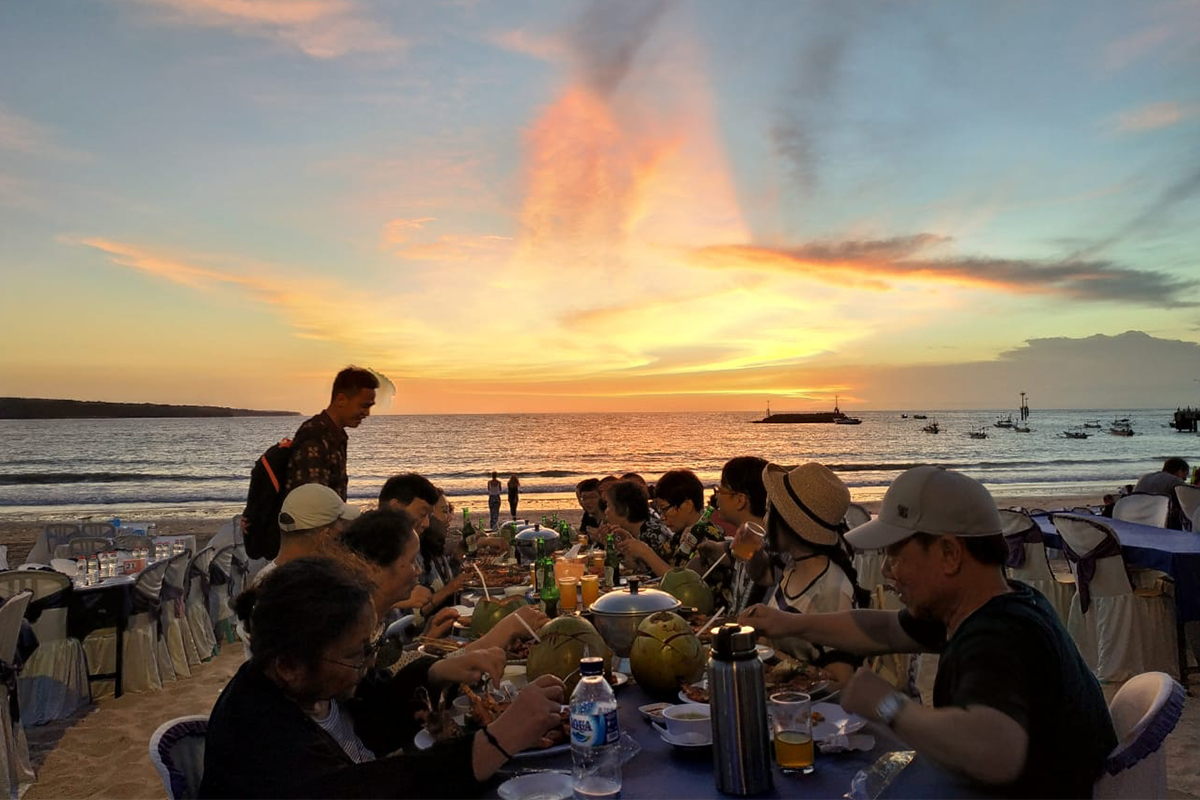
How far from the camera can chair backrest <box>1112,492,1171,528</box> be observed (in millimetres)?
7672

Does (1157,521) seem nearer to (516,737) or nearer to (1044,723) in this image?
(1044,723)

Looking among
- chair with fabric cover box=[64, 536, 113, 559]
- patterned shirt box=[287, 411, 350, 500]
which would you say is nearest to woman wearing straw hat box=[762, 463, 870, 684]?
patterned shirt box=[287, 411, 350, 500]

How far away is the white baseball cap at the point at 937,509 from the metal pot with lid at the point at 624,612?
3.10ft

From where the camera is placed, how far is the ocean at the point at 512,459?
2902 centimetres

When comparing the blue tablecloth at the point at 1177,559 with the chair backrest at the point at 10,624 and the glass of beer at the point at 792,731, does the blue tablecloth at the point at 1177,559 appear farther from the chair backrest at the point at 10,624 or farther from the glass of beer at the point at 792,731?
the chair backrest at the point at 10,624

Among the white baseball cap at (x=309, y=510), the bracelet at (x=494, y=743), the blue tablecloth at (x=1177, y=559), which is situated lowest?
the blue tablecloth at (x=1177, y=559)

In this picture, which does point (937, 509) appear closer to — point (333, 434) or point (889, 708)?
point (889, 708)

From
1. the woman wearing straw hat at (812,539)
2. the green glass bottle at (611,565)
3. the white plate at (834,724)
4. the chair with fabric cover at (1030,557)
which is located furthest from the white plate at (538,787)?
the chair with fabric cover at (1030,557)

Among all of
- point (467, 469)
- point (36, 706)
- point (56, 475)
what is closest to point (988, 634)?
point (36, 706)

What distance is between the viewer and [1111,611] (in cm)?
590

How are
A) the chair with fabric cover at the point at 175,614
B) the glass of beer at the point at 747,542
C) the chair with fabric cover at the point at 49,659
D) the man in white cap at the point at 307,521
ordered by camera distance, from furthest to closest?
the chair with fabric cover at the point at 175,614 < the chair with fabric cover at the point at 49,659 < the glass of beer at the point at 747,542 < the man in white cap at the point at 307,521

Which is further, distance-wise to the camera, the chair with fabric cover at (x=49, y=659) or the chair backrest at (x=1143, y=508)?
the chair backrest at (x=1143, y=508)


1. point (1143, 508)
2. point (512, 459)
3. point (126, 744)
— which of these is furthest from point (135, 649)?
point (512, 459)

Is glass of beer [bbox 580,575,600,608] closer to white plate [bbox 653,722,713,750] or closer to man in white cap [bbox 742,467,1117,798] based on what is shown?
white plate [bbox 653,722,713,750]
